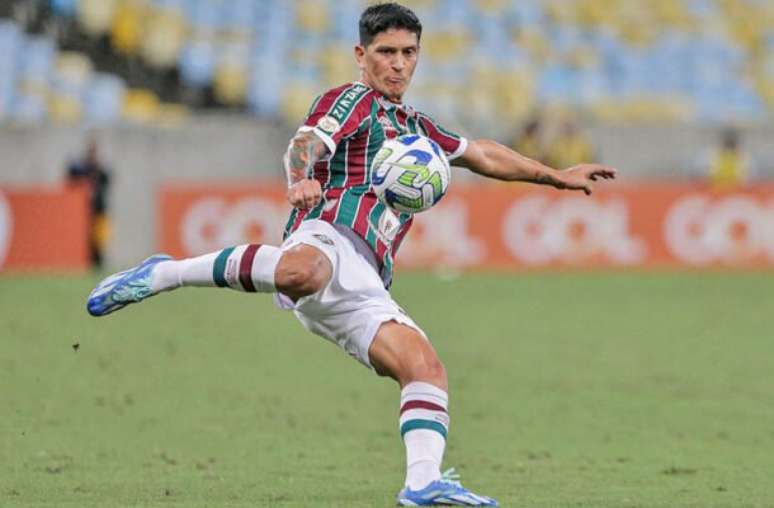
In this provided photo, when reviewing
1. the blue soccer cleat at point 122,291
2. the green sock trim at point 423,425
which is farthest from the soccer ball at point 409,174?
the blue soccer cleat at point 122,291

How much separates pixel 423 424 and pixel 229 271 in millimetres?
888

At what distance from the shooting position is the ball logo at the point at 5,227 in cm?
1972

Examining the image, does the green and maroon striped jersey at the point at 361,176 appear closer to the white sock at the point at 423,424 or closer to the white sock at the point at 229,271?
the white sock at the point at 229,271

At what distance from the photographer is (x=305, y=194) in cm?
554

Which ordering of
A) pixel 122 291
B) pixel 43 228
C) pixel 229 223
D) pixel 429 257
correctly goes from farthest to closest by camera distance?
pixel 429 257 < pixel 229 223 < pixel 43 228 < pixel 122 291

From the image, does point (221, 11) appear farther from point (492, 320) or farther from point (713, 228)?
point (492, 320)

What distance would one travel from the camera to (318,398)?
1016cm

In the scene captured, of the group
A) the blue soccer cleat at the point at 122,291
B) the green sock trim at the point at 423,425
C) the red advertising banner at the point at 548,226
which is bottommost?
the green sock trim at the point at 423,425

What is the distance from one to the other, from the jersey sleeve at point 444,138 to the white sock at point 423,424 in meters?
1.08

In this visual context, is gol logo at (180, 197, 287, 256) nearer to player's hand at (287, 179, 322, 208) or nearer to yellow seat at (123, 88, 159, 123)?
yellow seat at (123, 88, 159, 123)

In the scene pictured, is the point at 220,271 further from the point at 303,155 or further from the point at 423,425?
the point at 423,425

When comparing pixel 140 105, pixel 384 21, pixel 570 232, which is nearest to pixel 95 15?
pixel 140 105

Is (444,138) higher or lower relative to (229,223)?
lower

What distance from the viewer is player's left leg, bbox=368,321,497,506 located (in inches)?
225
